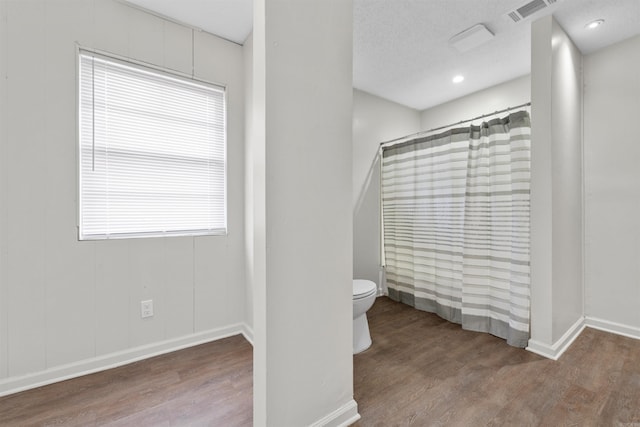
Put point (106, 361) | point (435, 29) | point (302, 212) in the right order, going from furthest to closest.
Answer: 1. point (435, 29)
2. point (106, 361)
3. point (302, 212)

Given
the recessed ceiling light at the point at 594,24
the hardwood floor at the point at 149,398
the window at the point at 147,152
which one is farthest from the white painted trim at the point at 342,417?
the recessed ceiling light at the point at 594,24

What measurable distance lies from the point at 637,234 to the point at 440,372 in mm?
1974

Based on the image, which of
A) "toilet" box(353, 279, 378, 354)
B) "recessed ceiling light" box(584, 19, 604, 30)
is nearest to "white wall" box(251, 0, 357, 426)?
"toilet" box(353, 279, 378, 354)

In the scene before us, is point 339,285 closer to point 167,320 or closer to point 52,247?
point 167,320

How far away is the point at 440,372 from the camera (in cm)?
173

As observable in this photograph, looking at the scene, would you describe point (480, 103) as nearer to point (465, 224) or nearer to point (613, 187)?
point (613, 187)

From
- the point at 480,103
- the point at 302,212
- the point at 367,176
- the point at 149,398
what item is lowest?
the point at 149,398

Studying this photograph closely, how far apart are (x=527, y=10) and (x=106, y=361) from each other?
356 cm

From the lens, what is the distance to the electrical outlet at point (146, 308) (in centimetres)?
193

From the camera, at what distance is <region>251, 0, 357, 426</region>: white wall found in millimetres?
1079

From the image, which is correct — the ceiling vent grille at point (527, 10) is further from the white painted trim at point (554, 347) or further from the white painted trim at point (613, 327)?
the white painted trim at point (613, 327)

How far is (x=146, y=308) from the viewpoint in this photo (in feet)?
6.38

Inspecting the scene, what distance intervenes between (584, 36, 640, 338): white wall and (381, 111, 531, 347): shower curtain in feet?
2.97

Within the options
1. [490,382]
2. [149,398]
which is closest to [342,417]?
[490,382]
